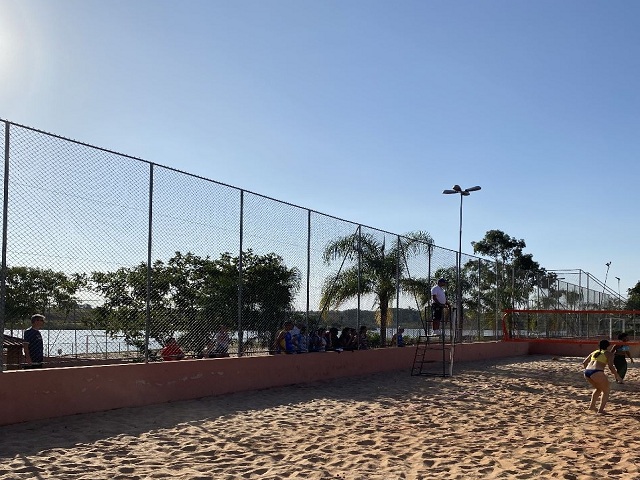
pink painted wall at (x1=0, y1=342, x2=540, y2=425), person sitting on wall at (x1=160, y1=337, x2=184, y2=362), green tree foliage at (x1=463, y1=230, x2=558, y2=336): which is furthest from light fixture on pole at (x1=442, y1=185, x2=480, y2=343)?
person sitting on wall at (x1=160, y1=337, x2=184, y2=362)

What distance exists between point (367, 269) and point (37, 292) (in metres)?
9.26

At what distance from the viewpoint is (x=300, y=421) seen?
922 centimetres

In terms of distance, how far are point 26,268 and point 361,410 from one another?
5.02m

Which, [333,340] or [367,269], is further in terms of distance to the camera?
[367,269]

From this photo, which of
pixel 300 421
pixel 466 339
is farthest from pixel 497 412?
pixel 466 339

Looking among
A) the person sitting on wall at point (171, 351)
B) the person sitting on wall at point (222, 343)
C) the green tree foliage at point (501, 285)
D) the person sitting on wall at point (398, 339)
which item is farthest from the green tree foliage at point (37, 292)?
the green tree foliage at point (501, 285)

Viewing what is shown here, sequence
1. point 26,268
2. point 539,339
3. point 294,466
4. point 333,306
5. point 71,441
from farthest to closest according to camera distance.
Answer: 1. point 539,339
2. point 333,306
3. point 26,268
4. point 71,441
5. point 294,466

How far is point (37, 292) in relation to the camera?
8.70 m

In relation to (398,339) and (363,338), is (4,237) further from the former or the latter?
(398,339)

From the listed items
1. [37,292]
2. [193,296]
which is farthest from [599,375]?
[37,292]

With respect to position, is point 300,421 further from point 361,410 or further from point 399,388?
point 399,388

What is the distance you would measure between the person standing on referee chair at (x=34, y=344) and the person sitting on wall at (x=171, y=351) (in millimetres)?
1962

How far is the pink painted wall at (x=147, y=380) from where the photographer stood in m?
8.54

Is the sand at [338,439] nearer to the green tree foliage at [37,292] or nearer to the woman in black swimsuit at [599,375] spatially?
the woman in black swimsuit at [599,375]
